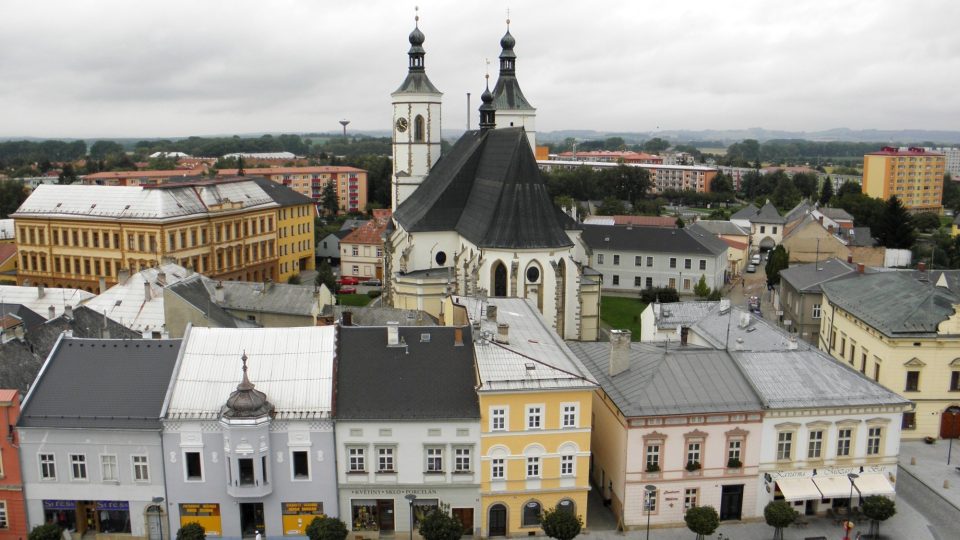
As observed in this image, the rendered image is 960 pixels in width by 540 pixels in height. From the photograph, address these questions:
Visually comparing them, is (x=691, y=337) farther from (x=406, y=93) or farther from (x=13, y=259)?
(x=13, y=259)

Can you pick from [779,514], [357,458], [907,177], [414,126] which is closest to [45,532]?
[357,458]

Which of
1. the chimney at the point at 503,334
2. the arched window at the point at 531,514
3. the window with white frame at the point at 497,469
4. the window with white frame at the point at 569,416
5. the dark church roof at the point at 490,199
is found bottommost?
the arched window at the point at 531,514

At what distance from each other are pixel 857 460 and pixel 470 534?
15.8m

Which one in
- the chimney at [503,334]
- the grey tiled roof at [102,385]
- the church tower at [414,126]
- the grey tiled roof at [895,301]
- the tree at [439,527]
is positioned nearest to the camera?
the tree at [439,527]

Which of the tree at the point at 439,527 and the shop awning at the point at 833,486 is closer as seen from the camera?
the tree at the point at 439,527

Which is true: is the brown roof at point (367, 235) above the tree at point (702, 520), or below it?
above

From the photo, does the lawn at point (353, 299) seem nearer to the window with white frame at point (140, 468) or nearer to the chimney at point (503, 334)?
the chimney at point (503, 334)

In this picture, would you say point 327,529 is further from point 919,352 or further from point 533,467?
point 919,352

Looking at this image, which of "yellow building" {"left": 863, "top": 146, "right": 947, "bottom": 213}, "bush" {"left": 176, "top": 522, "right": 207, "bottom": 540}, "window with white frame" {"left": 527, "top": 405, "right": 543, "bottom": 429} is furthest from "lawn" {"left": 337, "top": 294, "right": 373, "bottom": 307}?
"yellow building" {"left": 863, "top": 146, "right": 947, "bottom": 213}

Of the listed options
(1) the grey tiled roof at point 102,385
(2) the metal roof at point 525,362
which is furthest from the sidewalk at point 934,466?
(1) the grey tiled roof at point 102,385

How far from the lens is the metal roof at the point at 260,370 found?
2991 centimetres

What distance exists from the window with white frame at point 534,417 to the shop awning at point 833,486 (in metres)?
11.3

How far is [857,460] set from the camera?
108 ft

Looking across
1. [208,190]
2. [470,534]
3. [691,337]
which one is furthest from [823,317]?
[208,190]
